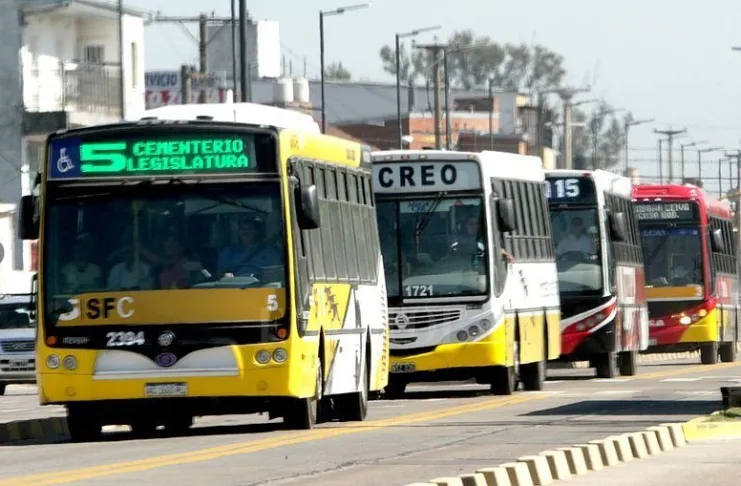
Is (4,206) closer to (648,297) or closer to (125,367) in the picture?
(648,297)

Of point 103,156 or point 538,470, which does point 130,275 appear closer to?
point 103,156

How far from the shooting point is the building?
60.9 meters

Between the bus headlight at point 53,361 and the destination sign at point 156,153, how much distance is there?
1635 mm

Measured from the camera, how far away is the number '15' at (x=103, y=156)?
20.2m

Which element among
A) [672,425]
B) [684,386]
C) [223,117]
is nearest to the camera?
[672,425]

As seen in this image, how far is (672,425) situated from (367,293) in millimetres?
5444

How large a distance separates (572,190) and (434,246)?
857 cm

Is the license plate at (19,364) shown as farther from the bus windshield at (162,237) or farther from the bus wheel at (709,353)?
the bus windshield at (162,237)

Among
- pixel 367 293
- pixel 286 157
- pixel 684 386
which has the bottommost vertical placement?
pixel 684 386

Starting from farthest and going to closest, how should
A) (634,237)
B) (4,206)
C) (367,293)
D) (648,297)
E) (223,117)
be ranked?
(4,206)
(648,297)
(634,237)
(367,293)
(223,117)

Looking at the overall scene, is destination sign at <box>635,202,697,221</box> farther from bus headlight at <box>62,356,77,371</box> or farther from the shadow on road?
bus headlight at <box>62,356,77,371</box>

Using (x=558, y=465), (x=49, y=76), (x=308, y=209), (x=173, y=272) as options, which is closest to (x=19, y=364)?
(x=173, y=272)

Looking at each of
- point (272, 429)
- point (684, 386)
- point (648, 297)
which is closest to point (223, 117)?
point (272, 429)

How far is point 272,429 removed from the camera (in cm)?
2136
